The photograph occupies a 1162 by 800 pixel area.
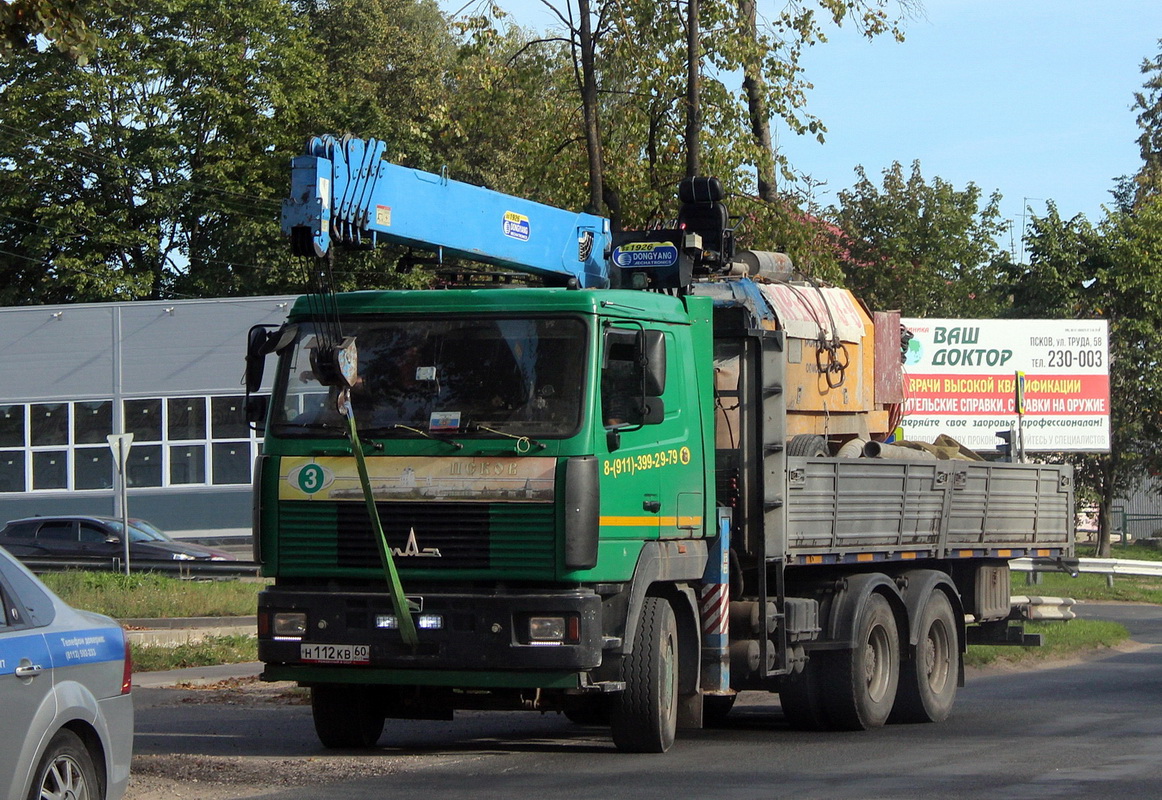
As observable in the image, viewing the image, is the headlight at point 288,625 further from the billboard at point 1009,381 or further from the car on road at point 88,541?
→ the billboard at point 1009,381

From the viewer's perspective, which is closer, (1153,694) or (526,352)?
(526,352)

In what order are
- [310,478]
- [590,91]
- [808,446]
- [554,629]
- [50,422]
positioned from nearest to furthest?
[554,629] < [310,478] < [808,446] < [590,91] < [50,422]

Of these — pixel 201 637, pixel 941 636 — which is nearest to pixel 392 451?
pixel 941 636

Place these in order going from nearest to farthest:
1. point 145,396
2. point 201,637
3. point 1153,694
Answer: point 1153,694
point 201,637
point 145,396

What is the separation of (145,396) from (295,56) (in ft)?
36.0

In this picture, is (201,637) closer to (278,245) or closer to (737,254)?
(737,254)

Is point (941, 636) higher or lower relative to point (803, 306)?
lower

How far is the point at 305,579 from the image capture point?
9914 mm

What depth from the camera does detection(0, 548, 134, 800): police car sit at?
6.48 m

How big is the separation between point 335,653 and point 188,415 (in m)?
32.1

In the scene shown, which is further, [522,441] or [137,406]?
[137,406]

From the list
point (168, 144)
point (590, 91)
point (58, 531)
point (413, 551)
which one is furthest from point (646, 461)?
point (168, 144)

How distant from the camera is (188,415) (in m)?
40.6

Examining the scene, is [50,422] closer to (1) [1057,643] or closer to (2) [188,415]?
(2) [188,415]
